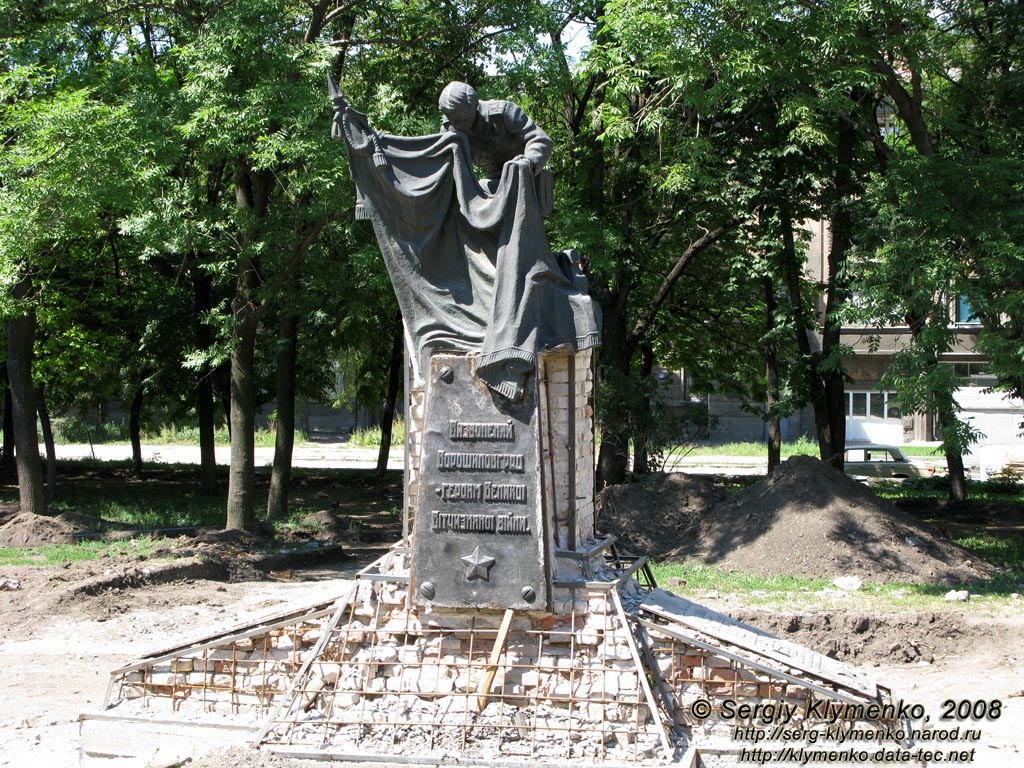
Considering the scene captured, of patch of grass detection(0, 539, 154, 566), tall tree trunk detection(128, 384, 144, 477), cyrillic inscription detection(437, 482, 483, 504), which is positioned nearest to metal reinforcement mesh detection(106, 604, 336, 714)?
cyrillic inscription detection(437, 482, 483, 504)

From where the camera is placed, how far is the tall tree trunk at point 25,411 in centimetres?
1443

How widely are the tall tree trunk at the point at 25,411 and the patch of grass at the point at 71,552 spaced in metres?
1.45

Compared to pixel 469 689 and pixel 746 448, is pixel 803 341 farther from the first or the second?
pixel 746 448

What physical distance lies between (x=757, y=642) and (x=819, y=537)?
5.84m

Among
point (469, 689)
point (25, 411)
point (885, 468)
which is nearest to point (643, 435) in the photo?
point (25, 411)

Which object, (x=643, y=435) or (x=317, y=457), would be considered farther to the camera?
(x=317, y=457)

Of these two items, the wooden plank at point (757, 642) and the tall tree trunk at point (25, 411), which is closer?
the wooden plank at point (757, 642)

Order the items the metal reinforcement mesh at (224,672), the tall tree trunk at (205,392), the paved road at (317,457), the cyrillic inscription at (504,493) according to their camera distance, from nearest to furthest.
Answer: the cyrillic inscription at (504,493)
the metal reinforcement mesh at (224,672)
the tall tree trunk at (205,392)
the paved road at (317,457)

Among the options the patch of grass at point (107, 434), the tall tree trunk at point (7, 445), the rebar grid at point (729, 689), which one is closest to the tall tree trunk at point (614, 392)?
the rebar grid at point (729, 689)

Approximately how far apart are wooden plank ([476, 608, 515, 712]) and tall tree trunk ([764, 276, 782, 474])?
1209cm

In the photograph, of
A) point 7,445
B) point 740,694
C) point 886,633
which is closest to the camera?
point 740,694

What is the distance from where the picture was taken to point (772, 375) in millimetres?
19500

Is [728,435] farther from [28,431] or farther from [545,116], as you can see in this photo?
[28,431]

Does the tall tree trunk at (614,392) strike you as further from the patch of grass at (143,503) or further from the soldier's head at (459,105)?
the soldier's head at (459,105)
